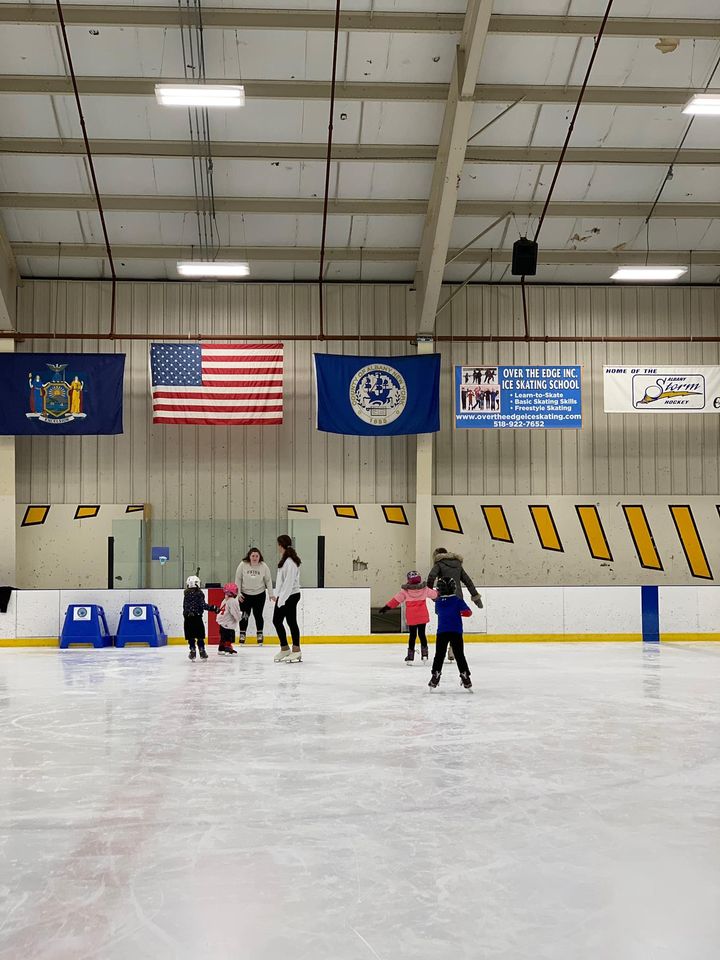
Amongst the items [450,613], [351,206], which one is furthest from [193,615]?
[351,206]

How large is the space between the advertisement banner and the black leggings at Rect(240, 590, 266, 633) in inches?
211

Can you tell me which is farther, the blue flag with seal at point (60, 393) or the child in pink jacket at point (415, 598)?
the blue flag with seal at point (60, 393)

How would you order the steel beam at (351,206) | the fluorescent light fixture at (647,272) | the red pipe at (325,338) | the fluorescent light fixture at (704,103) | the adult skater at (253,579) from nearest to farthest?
1. the fluorescent light fixture at (704,103)
2. the adult skater at (253,579)
3. the fluorescent light fixture at (647,272)
4. the steel beam at (351,206)
5. the red pipe at (325,338)

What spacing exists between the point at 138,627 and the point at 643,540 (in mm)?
10125

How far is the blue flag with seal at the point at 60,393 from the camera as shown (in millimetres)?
17156

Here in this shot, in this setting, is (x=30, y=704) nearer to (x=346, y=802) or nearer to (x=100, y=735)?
(x=100, y=735)

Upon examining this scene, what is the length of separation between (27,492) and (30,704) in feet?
34.8

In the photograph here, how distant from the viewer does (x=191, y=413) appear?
17.5 meters

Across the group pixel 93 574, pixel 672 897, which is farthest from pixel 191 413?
pixel 672 897

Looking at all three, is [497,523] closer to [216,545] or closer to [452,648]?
[216,545]

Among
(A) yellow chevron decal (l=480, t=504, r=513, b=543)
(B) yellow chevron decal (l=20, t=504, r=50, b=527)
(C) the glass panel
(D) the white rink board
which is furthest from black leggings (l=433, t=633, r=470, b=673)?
(B) yellow chevron decal (l=20, t=504, r=50, b=527)

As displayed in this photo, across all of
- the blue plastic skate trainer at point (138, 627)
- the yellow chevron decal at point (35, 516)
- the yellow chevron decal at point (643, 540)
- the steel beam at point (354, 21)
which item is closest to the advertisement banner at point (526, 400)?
the yellow chevron decal at point (643, 540)

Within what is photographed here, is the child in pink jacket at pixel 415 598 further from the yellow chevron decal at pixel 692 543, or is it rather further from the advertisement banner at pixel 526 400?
the yellow chevron decal at pixel 692 543

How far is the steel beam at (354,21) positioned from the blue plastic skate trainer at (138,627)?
8928 mm
